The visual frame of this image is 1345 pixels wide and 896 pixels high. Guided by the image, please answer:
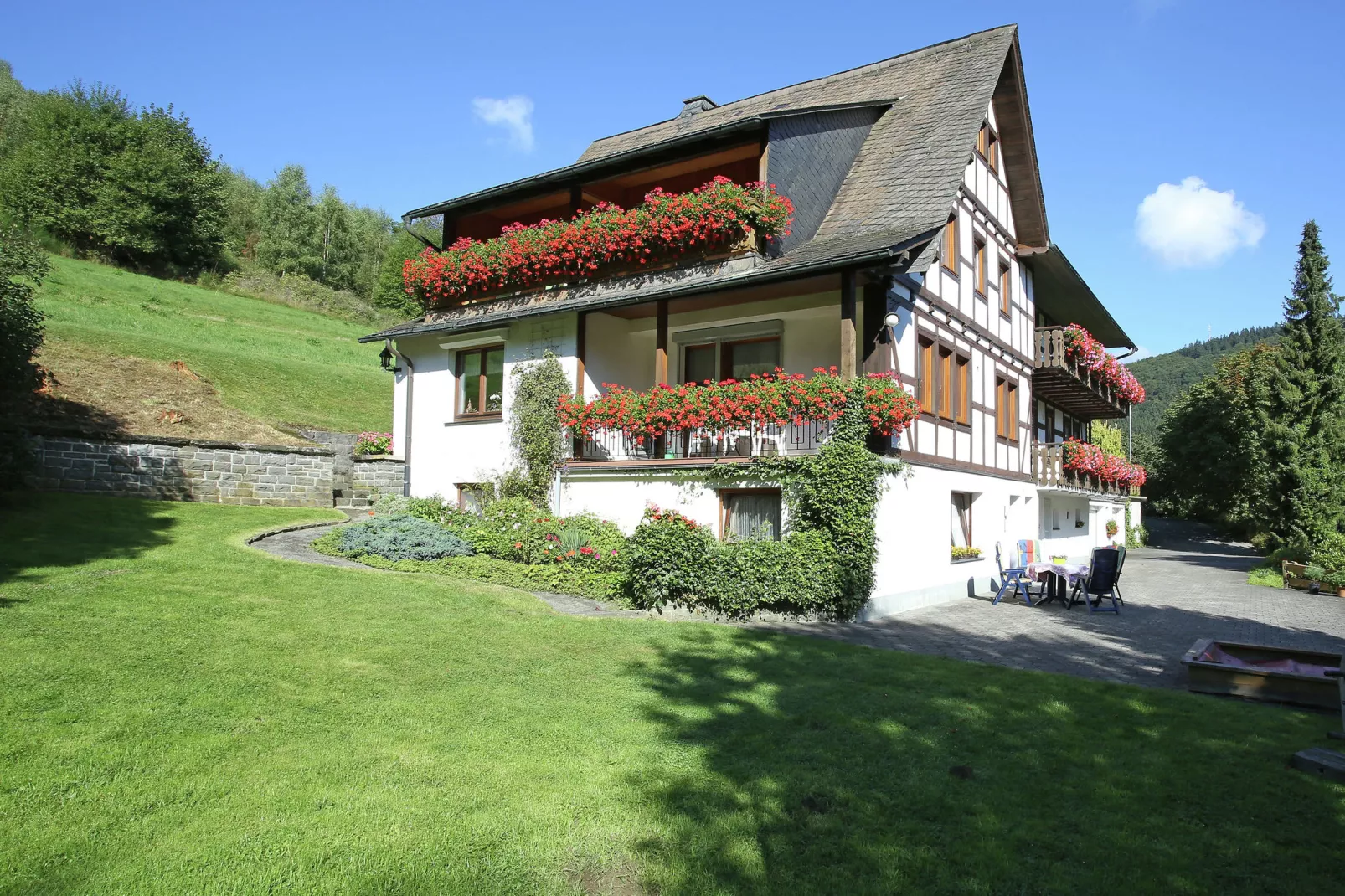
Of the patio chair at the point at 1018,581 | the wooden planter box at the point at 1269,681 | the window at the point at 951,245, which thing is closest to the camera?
the wooden planter box at the point at 1269,681

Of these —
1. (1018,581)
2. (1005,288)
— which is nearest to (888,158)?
(1005,288)

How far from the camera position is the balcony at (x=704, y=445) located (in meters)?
13.8

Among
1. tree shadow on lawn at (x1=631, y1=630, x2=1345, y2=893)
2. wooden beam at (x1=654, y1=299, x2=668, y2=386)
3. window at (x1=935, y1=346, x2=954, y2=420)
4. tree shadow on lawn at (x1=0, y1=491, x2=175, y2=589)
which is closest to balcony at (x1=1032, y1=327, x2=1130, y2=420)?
window at (x1=935, y1=346, x2=954, y2=420)

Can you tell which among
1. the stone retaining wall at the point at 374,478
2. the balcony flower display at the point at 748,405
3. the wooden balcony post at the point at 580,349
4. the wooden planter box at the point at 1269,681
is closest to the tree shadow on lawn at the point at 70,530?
the stone retaining wall at the point at 374,478

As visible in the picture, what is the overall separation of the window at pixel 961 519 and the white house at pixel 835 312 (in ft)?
0.29

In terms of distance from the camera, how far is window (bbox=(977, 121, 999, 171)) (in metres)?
19.0

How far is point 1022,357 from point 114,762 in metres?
20.9

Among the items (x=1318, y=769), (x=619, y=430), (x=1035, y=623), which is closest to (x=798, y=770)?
(x=1318, y=769)

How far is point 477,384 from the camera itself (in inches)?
739

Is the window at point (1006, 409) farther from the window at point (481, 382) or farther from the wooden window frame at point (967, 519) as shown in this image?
the window at point (481, 382)

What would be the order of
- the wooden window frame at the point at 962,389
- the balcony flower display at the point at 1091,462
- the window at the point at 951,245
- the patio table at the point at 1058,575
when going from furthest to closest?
the balcony flower display at the point at 1091,462 < the wooden window frame at the point at 962,389 < the window at the point at 951,245 < the patio table at the point at 1058,575

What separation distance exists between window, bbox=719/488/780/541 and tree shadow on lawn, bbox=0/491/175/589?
8593 mm

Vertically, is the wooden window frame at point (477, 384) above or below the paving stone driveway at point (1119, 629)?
above

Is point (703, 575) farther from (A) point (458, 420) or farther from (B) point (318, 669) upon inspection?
(A) point (458, 420)
